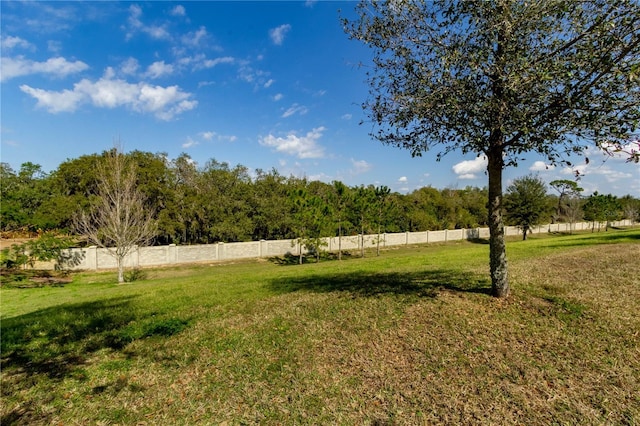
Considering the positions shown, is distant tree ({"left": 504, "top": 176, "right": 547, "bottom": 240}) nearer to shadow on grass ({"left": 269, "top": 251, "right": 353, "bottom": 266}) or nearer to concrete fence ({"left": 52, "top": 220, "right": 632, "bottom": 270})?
concrete fence ({"left": 52, "top": 220, "right": 632, "bottom": 270})

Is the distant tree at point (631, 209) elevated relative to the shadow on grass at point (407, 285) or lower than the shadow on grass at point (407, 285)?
elevated

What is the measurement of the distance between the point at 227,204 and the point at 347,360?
2885 centimetres

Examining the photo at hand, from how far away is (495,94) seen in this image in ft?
15.3

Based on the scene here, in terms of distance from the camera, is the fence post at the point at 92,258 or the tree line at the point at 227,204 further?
the tree line at the point at 227,204

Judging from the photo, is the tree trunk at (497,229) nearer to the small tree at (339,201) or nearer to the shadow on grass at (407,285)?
the shadow on grass at (407,285)

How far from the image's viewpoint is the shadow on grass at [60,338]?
4.41m

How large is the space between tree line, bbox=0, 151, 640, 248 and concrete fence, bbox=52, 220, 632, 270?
5.17 ft

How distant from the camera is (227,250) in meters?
27.5

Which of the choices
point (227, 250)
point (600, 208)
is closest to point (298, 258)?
point (227, 250)

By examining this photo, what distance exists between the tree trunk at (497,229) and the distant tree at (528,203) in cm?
4144

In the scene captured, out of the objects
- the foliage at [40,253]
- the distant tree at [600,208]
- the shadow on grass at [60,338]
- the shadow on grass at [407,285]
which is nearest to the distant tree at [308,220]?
the foliage at [40,253]

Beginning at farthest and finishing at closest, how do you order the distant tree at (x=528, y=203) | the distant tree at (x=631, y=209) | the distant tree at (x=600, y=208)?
the distant tree at (x=631, y=209) < the distant tree at (x=600, y=208) < the distant tree at (x=528, y=203)

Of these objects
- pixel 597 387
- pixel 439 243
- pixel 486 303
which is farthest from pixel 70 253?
pixel 439 243

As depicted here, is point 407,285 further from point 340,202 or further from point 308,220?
point 340,202
